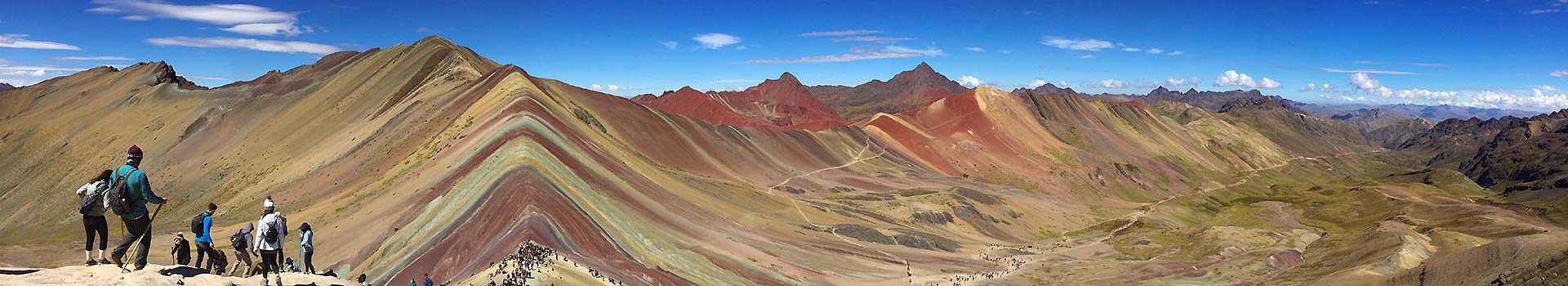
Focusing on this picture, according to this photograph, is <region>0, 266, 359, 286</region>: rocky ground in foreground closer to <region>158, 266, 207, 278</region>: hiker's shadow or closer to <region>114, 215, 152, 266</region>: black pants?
<region>158, 266, 207, 278</region>: hiker's shadow

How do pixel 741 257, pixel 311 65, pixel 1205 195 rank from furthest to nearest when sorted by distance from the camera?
pixel 1205 195 → pixel 311 65 → pixel 741 257

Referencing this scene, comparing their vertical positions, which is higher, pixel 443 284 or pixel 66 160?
pixel 66 160

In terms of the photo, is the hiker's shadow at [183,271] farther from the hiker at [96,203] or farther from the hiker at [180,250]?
the hiker at [96,203]

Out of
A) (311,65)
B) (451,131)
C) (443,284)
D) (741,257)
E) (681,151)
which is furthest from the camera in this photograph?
(311,65)

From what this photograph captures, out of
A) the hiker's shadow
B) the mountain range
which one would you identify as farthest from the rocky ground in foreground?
the mountain range

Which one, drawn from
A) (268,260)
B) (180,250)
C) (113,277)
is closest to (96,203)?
(113,277)

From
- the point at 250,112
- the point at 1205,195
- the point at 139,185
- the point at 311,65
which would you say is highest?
the point at 311,65

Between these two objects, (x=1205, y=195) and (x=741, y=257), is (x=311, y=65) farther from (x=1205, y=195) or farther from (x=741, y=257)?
(x=1205, y=195)

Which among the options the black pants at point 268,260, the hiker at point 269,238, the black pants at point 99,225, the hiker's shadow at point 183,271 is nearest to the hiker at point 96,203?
the black pants at point 99,225

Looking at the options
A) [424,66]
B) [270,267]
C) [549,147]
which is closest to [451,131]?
[549,147]
